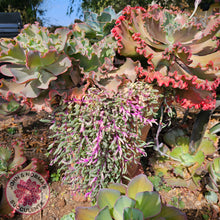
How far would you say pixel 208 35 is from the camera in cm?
83

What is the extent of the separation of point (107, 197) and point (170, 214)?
244mm

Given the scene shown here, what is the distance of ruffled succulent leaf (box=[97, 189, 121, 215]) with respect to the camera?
720mm

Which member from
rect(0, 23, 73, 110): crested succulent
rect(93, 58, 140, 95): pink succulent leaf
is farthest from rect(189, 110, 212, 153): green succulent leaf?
rect(0, 23, 73, 110): crested succulent

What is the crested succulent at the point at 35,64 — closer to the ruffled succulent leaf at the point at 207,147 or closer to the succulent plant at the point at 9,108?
the succulent plant at the point at 9,108

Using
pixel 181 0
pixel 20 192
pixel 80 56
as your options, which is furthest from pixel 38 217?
pixel 181 0

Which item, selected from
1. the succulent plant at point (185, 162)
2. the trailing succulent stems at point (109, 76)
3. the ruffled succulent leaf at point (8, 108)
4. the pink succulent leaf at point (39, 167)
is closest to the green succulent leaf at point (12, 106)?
the ruffled succulent leaf at point (8, 108)

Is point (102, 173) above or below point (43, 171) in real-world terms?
above

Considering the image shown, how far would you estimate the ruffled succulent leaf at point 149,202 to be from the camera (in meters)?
0.69

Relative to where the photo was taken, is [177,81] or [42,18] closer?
[177,81]

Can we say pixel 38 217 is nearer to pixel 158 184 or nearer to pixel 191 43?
pixel 158 184

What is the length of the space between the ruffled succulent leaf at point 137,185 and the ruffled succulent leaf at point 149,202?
0.05 m

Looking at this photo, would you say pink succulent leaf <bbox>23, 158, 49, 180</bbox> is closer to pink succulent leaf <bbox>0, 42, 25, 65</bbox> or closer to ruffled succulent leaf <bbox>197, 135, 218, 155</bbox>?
pink succulent leaf <bbox>0, 42, 25, 65</bbox>

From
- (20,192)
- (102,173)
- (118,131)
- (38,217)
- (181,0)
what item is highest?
(181,0)

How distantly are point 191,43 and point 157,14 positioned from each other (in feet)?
0.70
